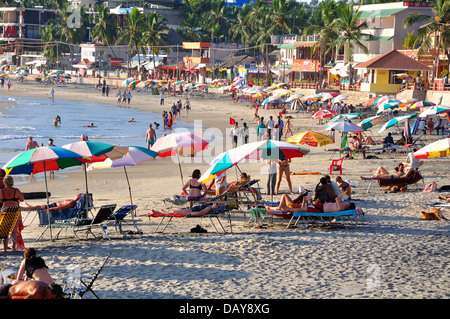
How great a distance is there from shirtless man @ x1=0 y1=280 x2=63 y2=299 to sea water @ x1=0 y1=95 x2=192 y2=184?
16275 millimetres

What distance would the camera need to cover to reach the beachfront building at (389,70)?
139 feet

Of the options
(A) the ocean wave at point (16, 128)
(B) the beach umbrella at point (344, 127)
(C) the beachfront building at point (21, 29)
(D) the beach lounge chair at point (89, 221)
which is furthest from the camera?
(C) the beachfront building at point (21, 29)

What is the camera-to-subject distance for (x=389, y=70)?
149 ft

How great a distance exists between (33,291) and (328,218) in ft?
20.6

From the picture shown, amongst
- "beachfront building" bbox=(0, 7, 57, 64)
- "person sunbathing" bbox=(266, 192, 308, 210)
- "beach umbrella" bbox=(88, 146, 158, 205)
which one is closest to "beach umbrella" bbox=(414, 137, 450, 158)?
"person sunbathing" bbox=(266, 192, 308, 210)

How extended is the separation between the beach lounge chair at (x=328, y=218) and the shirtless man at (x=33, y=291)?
523cm

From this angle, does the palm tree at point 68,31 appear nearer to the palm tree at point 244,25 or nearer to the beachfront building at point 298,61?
the palm tree at point 244,25

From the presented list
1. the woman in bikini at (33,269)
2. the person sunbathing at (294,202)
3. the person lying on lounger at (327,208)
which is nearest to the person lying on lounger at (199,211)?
the person sunbathing at (294,202)

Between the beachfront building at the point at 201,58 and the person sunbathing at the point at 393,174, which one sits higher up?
the beachfront building at the point at 201,58

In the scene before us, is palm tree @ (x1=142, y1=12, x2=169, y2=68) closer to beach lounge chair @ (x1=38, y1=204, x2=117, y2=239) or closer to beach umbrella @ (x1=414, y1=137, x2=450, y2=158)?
beach umbrella @ (x1=414, y1=137, x2=450, y2=158)

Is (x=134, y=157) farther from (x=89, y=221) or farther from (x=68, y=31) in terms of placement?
(x=68, y=31)

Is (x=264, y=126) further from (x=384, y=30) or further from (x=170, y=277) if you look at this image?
(x=384, y=30)

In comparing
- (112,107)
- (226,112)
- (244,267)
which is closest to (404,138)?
(244,267)

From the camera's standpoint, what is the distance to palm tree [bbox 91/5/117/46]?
302ft
